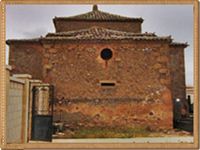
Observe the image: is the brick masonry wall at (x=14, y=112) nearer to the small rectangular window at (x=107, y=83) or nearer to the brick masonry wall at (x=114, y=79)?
the brick masonry wall at (x=114, y=79)

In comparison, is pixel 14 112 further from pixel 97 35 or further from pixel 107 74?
pixel 97 35

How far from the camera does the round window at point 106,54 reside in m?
4.52

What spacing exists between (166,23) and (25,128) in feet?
5.58

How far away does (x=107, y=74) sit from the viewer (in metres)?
4.46

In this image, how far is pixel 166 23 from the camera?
340cm

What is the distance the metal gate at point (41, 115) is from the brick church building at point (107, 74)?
34 cm

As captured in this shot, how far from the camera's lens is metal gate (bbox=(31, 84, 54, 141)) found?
11.0 ft

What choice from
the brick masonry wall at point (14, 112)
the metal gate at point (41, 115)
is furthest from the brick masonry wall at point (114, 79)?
the brick masonry wall at point (14, 112)

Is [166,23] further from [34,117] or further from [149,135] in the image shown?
[34,117]

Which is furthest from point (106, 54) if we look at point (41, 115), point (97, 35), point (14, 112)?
point (14, 112)

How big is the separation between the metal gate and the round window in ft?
3.35

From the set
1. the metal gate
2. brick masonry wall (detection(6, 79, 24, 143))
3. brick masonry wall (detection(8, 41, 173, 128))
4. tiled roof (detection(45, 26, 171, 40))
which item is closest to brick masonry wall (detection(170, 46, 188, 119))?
brick masonry wall (detection(8, 41, 173, 128))
